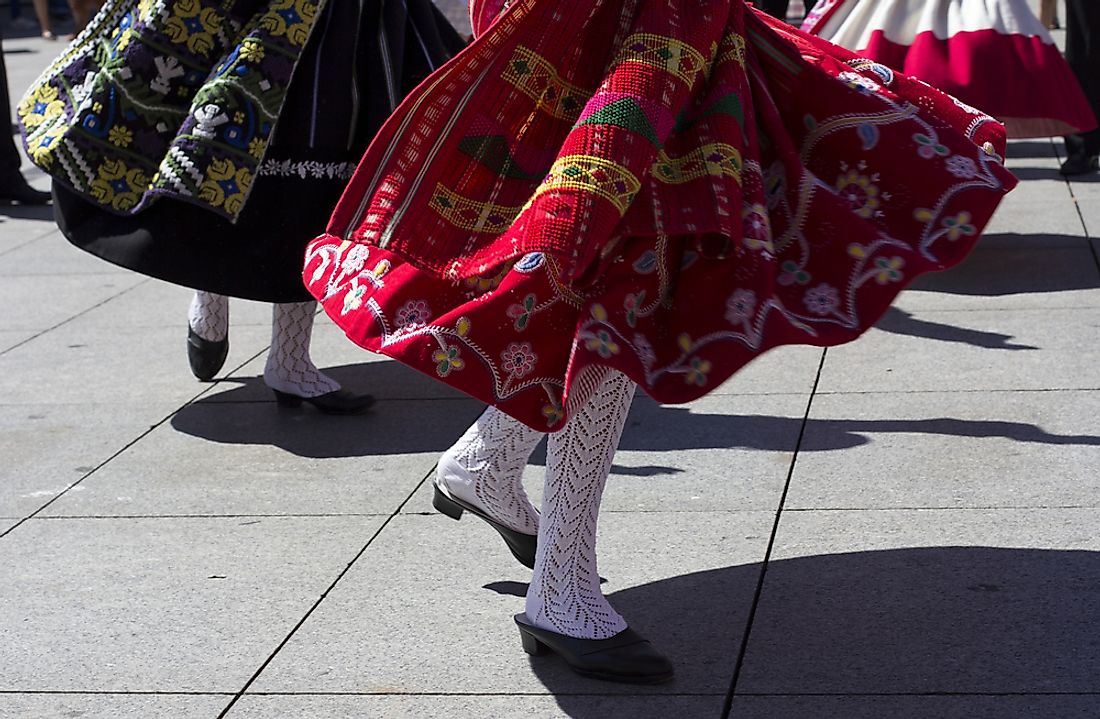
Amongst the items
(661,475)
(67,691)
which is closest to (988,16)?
(661,475)

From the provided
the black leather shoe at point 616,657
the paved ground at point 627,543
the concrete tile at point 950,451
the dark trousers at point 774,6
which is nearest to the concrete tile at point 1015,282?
the paved ground at point 627,543

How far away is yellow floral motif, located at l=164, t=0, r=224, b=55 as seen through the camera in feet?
13.9

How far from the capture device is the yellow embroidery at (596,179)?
2.55 m

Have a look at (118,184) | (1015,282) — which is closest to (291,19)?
(118,184)

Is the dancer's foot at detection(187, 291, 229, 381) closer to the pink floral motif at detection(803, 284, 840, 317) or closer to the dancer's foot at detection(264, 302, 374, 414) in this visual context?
the dancer's foot at detection(264, 302, 374, 414)

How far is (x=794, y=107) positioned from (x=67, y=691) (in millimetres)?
1823

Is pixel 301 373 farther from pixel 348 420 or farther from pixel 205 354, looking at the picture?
pixel 205 354

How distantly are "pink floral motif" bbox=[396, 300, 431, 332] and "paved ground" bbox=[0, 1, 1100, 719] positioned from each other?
72cm

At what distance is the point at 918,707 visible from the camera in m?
2.75

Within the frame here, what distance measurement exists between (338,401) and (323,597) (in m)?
1.42

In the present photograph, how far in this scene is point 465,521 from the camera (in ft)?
12.5

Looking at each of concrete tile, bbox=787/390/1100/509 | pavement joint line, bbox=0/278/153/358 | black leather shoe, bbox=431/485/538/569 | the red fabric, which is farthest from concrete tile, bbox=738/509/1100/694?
pavement joint line, bbox=0/278/153/358

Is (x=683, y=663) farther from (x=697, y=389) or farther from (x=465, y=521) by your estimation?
(x=465, y=521)

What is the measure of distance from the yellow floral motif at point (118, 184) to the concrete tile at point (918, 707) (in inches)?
93.7
